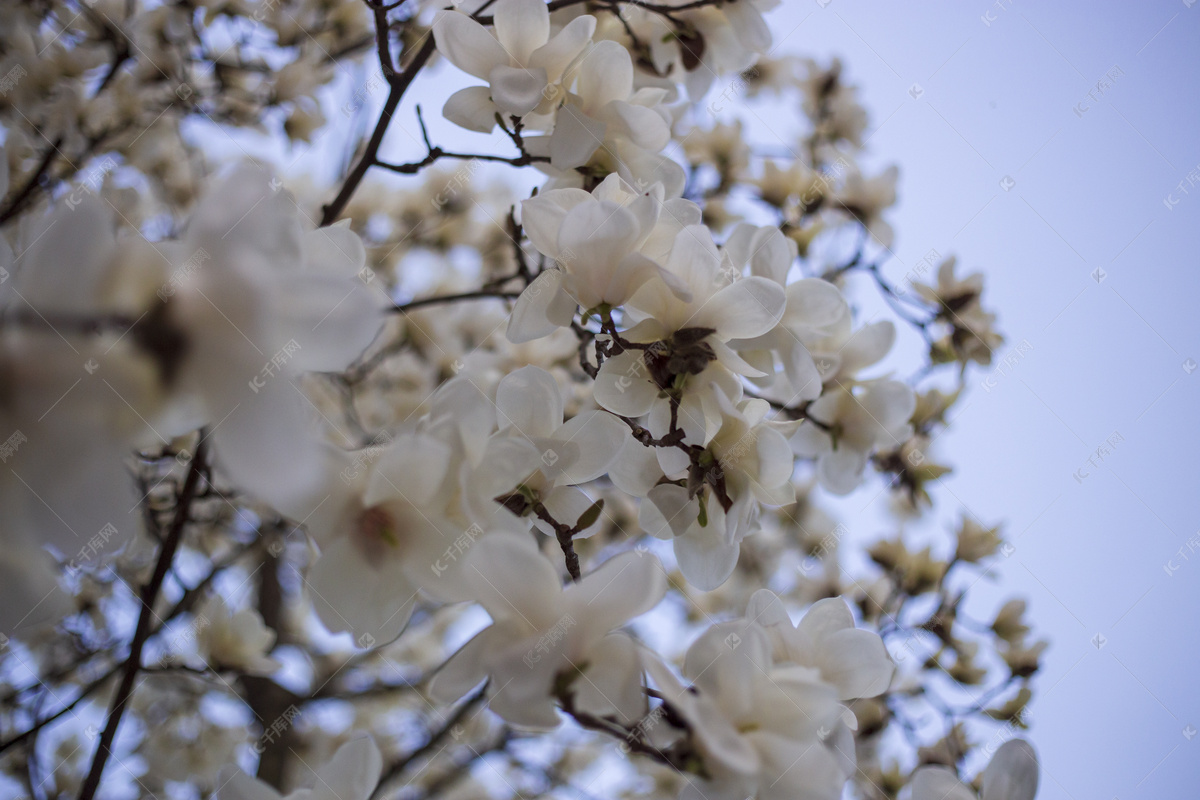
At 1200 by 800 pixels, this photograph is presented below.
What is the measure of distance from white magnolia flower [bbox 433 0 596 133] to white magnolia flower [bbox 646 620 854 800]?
0.51m

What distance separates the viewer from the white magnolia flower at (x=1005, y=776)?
0.54 meters

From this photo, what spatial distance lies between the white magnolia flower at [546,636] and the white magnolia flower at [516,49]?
443 millimetres

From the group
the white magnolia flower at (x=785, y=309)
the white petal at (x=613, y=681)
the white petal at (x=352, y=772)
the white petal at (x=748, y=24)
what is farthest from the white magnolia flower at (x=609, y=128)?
the white petal at (x=352, y=772)

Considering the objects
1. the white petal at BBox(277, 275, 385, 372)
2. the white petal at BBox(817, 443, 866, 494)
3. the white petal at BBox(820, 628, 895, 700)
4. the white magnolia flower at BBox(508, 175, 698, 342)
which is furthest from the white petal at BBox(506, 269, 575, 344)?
the white petal at BBox(817, 443, 866, 494)

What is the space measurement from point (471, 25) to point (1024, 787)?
0.84m

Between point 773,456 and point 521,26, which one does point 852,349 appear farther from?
point 521,26

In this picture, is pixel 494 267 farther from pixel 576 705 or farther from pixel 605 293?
pixel 576 705

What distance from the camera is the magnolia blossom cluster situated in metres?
0.33

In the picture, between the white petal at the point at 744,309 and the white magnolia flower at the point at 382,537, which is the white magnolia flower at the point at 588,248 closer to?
the white petal at the point at 744,309

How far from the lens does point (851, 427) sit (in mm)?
861

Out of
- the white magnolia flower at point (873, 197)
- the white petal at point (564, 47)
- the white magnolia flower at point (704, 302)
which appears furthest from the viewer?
the white magnolia flower at point (873, 197)

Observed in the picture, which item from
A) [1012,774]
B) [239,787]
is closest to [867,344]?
[1012,774]

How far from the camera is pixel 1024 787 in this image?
1.83 ft

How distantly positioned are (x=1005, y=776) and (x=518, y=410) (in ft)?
1.71
